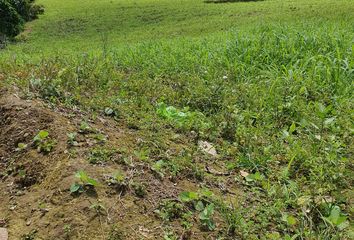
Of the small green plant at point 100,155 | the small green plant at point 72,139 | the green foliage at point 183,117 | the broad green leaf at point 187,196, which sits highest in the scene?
the small green plant at point 72,139

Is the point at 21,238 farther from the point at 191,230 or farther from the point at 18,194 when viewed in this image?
the point at 191,230

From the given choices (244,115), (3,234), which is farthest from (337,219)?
(3,234)

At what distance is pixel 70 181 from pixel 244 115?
2015mm

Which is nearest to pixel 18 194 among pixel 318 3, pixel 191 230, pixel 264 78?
pixel 191 230

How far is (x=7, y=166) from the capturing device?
2.78 metres

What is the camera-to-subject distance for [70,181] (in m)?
2.41

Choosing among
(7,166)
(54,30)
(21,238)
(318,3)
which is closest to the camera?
(21,238)

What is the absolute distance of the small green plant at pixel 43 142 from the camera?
9.05 feet

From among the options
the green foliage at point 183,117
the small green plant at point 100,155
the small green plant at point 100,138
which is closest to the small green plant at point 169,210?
the small green plant at point 100,155

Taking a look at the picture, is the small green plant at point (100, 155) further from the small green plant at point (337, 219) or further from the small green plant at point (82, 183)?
the small green plant at point (337, 219)

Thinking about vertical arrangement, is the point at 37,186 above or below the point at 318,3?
above

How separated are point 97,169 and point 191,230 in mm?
734

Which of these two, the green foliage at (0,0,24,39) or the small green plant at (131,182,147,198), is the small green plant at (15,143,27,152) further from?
the green foliage at (0,0,24,39)

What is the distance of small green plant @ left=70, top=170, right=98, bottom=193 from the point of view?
231 centimetres
